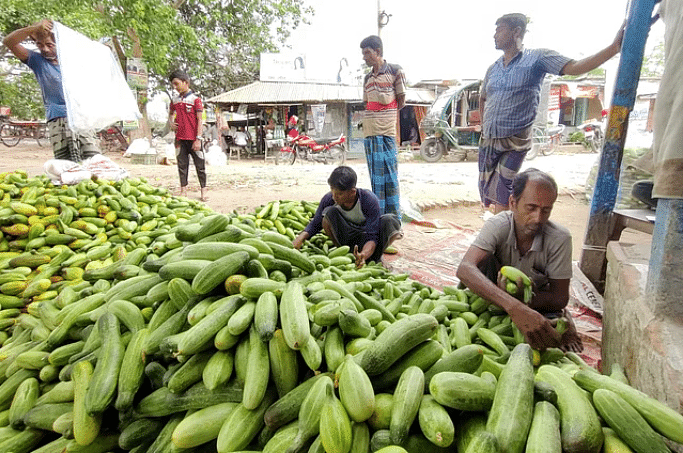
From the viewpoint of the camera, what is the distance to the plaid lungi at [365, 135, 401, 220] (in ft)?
17.6

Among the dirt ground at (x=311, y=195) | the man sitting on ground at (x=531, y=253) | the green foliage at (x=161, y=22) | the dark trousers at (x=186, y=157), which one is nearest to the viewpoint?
the man sitting on ground at (x=531, y=253)

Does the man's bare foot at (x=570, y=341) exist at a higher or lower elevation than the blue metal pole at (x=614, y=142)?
lower

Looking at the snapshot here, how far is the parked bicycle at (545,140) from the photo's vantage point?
1647cm

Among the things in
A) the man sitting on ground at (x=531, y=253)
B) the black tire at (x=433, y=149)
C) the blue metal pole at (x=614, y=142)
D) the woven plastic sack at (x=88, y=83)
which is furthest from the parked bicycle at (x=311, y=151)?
the man sitting on ground at (x=531, y=253)

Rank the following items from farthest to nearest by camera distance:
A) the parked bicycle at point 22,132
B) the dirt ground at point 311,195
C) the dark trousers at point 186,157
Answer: the parked bicycle at point 22,132
the dark trousers at point 186,157
the dirt ground at point 311,195

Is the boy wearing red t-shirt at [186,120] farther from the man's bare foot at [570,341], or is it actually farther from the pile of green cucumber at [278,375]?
the man's bare foot at [570,341]

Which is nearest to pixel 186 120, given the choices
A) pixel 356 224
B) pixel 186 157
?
pixel 186 157

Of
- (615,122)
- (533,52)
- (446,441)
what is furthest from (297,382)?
(533,52)

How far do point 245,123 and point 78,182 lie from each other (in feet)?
63.2

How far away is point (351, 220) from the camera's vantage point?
4320 millimetres

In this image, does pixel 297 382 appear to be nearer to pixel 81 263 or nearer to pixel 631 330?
pixel 631 330

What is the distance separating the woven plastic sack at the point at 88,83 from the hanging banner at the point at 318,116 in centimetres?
1456

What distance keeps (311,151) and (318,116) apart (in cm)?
308

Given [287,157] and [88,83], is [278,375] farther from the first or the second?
[287,157]
